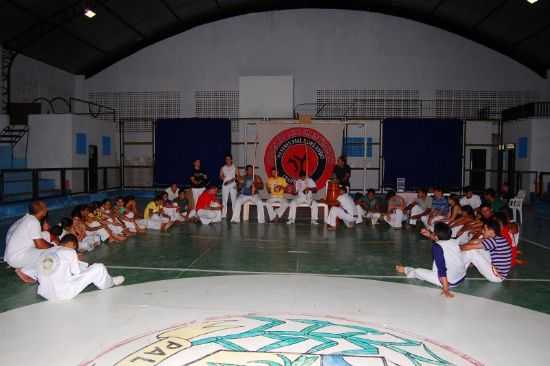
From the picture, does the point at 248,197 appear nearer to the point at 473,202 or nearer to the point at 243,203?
the point at 243,203

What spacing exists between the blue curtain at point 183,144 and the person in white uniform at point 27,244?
11.6 metres

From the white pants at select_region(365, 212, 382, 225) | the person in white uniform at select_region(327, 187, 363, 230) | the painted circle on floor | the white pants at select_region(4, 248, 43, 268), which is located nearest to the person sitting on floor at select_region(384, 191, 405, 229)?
the white pants at select_region(365, 212, 382, 225)

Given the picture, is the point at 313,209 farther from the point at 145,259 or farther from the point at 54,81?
the point at 54,81

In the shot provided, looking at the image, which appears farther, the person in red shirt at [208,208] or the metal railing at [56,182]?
the metal railing at [56,182]

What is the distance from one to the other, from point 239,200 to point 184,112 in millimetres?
8769

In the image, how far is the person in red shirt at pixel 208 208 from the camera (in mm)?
10672

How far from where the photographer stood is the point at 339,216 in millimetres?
10352

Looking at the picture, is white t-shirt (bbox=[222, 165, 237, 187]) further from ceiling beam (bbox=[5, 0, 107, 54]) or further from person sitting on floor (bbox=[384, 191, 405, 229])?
ceiling beam (bbox=[5, 0, 107, 54])

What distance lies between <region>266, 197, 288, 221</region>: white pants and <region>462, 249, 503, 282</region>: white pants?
5.99 m

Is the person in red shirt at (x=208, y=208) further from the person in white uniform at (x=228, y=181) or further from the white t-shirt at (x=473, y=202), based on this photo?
the white t-shirt at (x=473, y=202)

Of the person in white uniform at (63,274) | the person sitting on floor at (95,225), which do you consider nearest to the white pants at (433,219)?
the person sitting on floor at (95,225)

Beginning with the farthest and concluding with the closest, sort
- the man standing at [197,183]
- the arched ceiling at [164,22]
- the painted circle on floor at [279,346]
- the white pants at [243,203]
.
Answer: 1. the arched ceiling at [164,22]
2. the man standing at [197,183]
3. the white pants at [243,203]
4. the painted circle on floor at [279,346]

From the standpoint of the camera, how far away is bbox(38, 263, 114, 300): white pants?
4645 mm

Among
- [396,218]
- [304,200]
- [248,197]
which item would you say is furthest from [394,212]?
[248,197]
